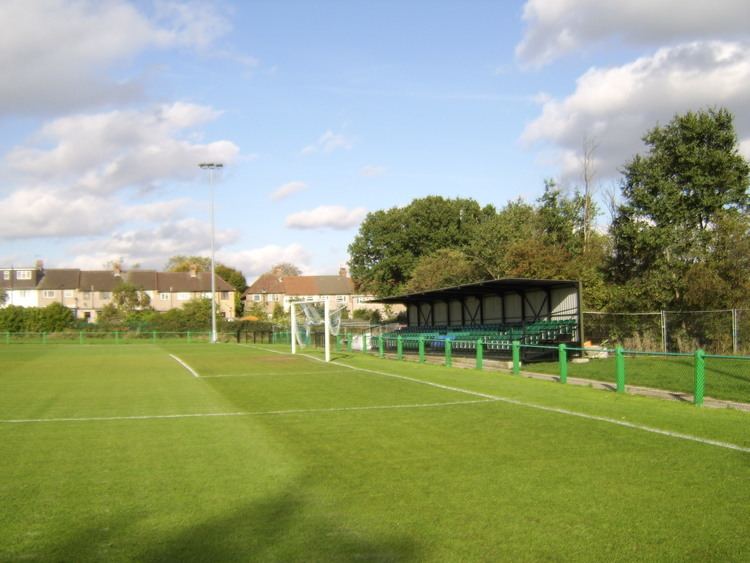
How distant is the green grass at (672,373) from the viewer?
16578mm

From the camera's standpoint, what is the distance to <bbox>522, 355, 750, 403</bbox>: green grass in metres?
16.6

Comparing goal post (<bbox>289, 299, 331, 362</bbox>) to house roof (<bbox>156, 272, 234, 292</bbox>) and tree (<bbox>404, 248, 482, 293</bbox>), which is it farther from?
house roof (<bbox>156, 272, 234, 292</bbox>)

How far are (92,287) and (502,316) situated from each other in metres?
69.4

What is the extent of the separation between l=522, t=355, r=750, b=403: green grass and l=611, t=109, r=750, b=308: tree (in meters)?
6.05

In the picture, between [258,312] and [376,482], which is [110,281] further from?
[376,482]

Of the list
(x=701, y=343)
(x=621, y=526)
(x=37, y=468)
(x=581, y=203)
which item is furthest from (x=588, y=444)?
(x=581, y=203)

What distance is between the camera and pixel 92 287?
8969 centimetres

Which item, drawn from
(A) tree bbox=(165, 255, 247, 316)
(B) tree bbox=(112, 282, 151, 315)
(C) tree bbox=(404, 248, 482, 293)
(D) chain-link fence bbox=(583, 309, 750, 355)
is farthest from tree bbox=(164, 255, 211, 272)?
(D) chain-link fence bbox=(583, 309, 750, 355)

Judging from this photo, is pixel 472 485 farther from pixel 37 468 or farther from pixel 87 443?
pixel 87 443

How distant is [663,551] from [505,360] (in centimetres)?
2272

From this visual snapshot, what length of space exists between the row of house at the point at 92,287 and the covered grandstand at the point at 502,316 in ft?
164

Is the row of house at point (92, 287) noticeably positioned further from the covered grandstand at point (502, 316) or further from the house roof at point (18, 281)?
the covered grandstand at point (502, 316)

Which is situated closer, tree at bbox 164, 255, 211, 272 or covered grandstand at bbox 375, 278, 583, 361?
covered grandstand at bbox 375, 278, 583, 361

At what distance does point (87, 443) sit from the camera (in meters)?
9.87
